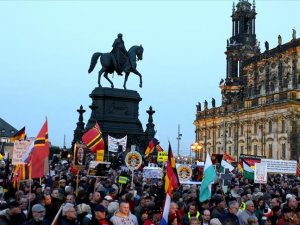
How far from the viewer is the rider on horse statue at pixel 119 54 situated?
3531cm

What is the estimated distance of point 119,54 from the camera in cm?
3559

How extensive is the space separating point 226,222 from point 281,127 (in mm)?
62105

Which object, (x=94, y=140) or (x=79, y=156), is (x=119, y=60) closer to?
(x=94, y=140)

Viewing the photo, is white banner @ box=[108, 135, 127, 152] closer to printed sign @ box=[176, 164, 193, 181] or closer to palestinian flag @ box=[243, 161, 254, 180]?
palestinian flag @ box=[243, 161, 254, 180]

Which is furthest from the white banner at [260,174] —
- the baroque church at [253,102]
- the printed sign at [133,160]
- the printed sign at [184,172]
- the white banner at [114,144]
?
the baroque church at [253,102]

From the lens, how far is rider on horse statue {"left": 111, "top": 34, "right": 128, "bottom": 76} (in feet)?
116

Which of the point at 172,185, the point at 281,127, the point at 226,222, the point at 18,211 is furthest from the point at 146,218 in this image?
the point at 281,127

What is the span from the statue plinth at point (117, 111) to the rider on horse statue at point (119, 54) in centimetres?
153

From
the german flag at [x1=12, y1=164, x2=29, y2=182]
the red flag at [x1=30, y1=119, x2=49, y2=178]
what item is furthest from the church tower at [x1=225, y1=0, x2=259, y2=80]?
the red flag at [x1=30, y1=119, x2=49, y2=178]

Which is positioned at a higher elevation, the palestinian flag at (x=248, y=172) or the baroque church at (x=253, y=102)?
the baroque church at (x=253, y=102)

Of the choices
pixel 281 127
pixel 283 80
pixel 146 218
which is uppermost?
pixel 283 80

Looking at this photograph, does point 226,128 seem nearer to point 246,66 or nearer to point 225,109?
point 225,109

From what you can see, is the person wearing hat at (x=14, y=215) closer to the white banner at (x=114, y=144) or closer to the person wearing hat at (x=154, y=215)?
the person wearing hat at (x=154, y=215)

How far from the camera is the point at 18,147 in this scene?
→ 14.6 meters
